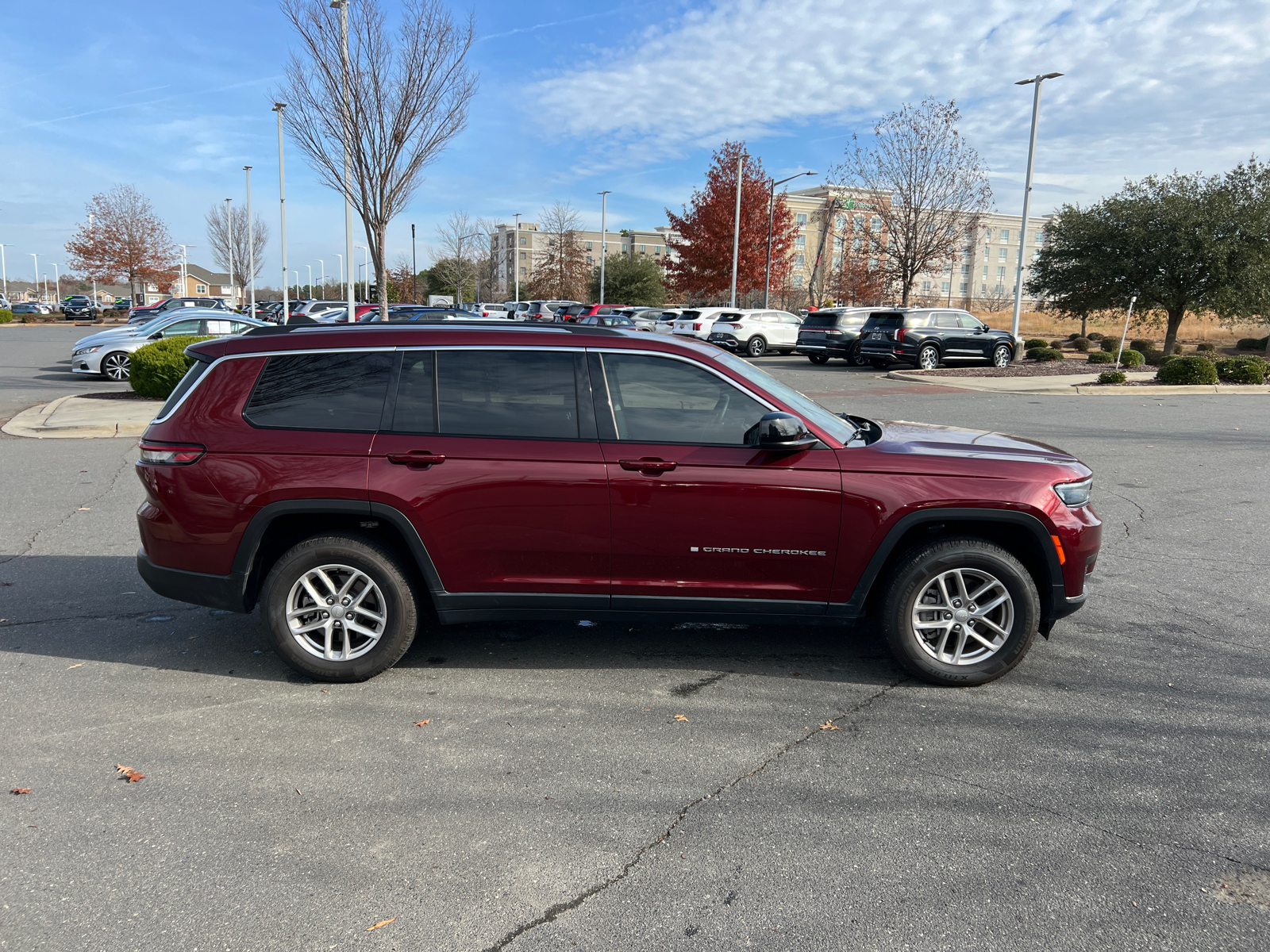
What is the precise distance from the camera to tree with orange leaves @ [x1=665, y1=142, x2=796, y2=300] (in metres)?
48.2

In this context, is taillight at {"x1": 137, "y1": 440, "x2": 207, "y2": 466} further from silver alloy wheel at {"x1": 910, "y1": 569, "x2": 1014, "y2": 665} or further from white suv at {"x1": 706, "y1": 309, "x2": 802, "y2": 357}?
white suv at {"x1": 706, "y1": 309, "x2": 802, "y2": 357}

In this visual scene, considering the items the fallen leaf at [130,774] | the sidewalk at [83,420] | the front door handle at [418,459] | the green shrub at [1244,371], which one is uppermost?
the green shrub at [1244,371]

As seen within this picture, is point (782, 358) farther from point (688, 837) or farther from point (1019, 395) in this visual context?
point (688, 837)

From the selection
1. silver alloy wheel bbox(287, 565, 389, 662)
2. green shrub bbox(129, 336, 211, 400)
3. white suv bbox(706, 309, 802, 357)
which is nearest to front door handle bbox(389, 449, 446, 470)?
silver alloy wheel bbox(287, 565, 389, 662)

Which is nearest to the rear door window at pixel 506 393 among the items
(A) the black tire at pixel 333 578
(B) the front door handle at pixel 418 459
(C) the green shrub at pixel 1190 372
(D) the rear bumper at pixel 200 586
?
(B) the front door handle at pixel 418 459

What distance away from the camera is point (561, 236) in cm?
6838

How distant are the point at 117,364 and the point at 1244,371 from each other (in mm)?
26218

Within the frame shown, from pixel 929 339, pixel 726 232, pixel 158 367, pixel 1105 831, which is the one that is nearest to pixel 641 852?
pixel 1105 831

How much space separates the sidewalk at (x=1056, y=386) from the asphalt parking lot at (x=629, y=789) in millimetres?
15805

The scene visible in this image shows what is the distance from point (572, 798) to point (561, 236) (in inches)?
2684

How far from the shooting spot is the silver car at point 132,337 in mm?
18359

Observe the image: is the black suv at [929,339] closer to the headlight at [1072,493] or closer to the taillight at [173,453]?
the headlight at [1072,493]

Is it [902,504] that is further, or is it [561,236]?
[561,236]

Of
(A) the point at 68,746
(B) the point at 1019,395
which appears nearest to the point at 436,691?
(A) the point at 68,746
